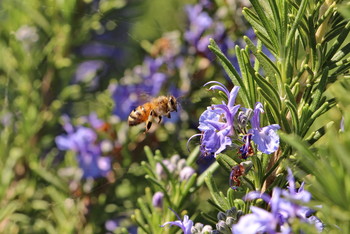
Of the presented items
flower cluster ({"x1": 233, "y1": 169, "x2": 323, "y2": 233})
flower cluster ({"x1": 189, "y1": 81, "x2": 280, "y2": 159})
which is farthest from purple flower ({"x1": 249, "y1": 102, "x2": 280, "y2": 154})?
flower cluster ({"x1": 233, "y1": 169, "x2": 323, "y2": 233})

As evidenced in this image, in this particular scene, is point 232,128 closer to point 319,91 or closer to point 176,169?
point 319,91

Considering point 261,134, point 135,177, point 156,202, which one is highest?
point 261,134

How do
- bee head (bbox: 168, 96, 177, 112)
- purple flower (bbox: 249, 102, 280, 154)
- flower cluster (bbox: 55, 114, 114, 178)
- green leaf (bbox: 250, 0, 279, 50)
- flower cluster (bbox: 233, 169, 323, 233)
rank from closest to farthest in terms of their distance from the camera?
flower cluster (bbox: 233, 169, 323, 233)
purple flower (bbox: 249, 102, 280, 154)
green leaf (bbox: 250, 0, 279, 50)
bee head (bbox: 168, 96, 177, 112)
flower cluster (bbox: 55, 114, 114, 178)

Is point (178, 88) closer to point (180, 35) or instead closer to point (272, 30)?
point (180, 35)

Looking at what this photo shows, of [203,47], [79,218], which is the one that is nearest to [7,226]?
[79,218]

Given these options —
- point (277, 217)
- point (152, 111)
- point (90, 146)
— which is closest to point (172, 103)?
point (152, 111)

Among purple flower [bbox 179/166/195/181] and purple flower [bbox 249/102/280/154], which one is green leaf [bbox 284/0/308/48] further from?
purple flower [bbox 179/166/195/181]
